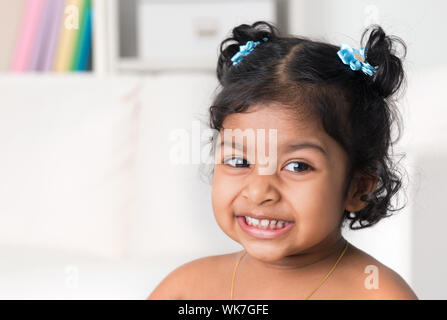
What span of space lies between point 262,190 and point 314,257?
170mm

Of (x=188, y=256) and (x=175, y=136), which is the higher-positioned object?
(x=175, y=136)

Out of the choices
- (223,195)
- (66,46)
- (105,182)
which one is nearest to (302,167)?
(223,195)

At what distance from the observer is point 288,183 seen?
0.75 meters

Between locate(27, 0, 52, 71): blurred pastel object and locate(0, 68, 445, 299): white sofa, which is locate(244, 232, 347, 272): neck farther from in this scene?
locate(27, 0, 52, 71): blurred pastel object

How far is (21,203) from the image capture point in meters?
1.26

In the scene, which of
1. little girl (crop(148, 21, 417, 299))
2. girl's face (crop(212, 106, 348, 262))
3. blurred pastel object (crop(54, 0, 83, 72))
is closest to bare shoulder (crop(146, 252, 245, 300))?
little girl (crop(148, 21, 417, 299))

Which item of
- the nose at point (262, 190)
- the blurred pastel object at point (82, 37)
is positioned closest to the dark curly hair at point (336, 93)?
the nose at point (262, 190)

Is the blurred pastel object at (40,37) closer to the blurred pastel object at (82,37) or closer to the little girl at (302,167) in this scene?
the blurred pastel object at (82,37)

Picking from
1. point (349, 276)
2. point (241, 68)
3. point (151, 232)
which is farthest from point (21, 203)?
point (349, 276)

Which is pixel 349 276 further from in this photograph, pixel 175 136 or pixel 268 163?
pixel 175 136

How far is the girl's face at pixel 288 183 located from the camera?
746 millimetres

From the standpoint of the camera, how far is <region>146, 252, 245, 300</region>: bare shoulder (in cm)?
89
